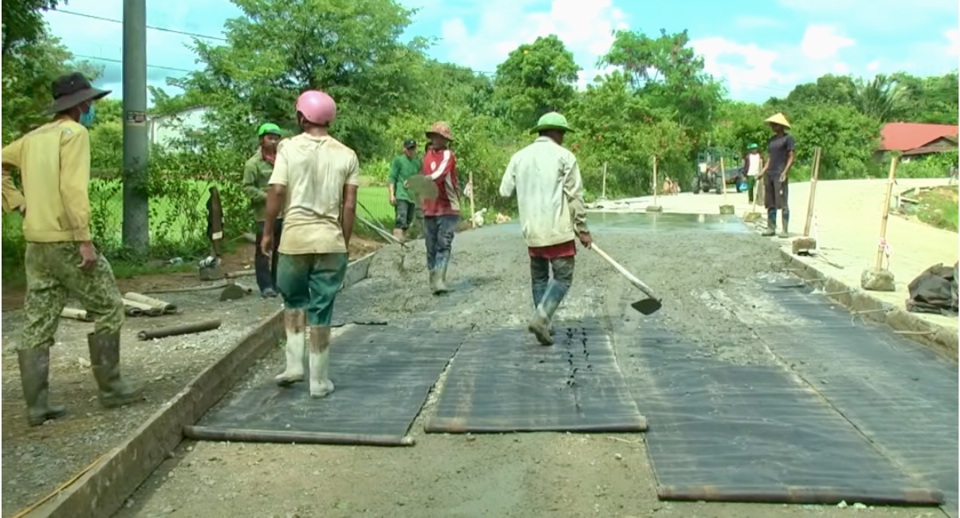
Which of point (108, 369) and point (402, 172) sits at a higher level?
point (402, 172)

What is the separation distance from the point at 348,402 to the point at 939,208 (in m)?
23.0

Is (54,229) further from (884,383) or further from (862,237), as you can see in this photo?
(862,237)

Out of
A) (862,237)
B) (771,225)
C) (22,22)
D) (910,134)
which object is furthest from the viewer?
(910,134)

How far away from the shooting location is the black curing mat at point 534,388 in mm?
4809

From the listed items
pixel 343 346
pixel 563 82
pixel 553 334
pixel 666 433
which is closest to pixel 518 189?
pixel 553 334

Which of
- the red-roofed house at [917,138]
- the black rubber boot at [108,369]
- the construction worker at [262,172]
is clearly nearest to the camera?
the black rubber boot at [108,369]

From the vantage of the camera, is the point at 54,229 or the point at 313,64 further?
the point at 313,64

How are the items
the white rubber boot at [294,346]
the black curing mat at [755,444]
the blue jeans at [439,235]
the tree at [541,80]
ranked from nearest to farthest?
the black curing mat at [755,444]
the white rubber boot at [294,346]
the blue jeans at [439,235]
the tree at [541,80]

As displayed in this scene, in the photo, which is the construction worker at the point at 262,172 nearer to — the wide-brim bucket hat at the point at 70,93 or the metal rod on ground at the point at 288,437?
the wide-brim bucket hat at the point at 70,93

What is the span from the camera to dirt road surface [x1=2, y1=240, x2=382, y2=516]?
163 inches

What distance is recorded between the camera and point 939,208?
23.8 metres

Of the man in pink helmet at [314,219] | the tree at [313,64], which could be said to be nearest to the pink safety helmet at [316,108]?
the man in pink helmet at [314,219]

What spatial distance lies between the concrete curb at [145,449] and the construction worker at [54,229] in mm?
658

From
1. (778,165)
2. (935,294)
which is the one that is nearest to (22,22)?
(935,294)
